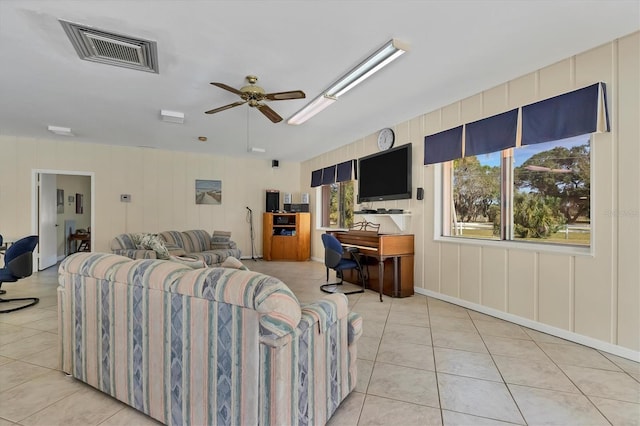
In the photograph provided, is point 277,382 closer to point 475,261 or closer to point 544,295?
point 544,295

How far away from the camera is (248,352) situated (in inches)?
52.0

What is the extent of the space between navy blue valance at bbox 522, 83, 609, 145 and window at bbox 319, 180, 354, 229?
3.63 metres

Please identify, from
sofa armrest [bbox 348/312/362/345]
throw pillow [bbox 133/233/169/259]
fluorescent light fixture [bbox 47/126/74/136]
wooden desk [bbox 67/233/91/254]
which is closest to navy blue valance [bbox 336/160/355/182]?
throw pillow [bbox 133/233/169/259]

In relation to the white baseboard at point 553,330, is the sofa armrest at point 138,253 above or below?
above

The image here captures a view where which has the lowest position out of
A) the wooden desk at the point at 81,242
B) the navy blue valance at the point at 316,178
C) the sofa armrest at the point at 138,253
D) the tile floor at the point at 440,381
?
the tile floor at the point at 440,381

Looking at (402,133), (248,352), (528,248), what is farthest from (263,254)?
(248,352)

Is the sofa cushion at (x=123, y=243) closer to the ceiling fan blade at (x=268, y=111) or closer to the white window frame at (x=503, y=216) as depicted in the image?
the ceiling fan blade at (x=268, y=111)

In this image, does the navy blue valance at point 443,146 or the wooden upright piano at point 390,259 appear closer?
the navy blue valance at point 443,146

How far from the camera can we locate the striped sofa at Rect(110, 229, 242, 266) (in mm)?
4591

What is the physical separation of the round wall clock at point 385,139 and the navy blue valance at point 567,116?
6.62ft

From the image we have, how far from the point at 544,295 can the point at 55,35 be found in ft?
16.1

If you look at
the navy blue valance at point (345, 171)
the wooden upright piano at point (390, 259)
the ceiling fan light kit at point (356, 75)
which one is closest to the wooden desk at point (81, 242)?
the navy blue valance at point (345, 171)

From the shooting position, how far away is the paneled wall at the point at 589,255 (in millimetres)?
2471

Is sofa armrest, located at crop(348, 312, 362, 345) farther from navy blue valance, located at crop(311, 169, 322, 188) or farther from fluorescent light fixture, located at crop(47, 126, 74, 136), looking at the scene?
fluorescent light fixture, located at crop(47, 126, 74, 136)
